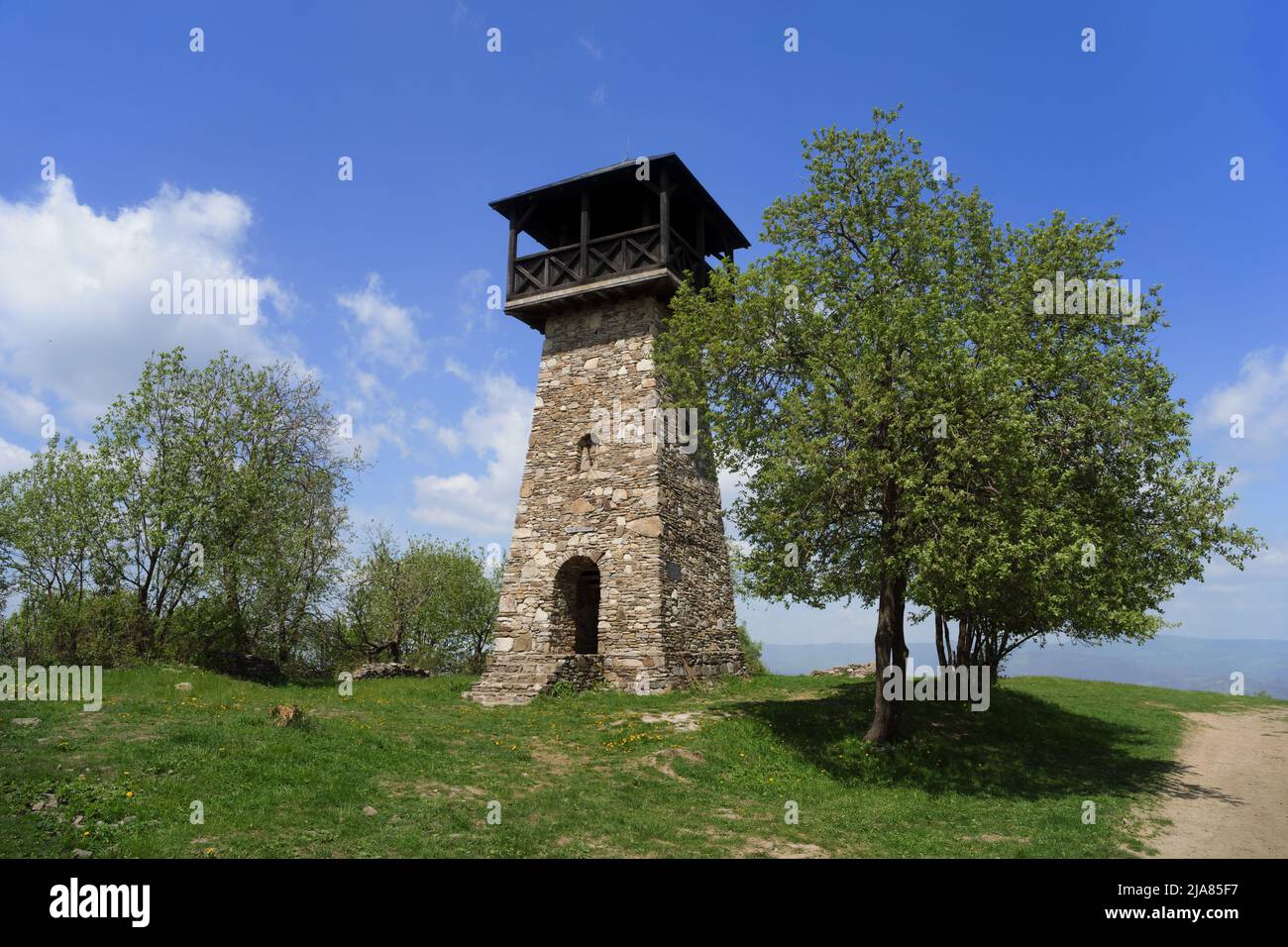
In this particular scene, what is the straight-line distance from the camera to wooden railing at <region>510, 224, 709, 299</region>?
2064 centimetres

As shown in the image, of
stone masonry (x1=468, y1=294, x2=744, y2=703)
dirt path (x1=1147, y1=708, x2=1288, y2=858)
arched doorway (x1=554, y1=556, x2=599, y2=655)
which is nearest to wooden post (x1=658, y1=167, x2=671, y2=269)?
stone masonry (x1=468, y1=294, x2=744, y2=703)

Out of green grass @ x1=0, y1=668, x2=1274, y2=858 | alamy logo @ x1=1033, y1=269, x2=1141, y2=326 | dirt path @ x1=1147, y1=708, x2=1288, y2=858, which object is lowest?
dirt path @ x1=1147, y1=708, x2=1288, y2=858

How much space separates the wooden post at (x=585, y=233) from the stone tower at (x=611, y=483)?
41 millimetres

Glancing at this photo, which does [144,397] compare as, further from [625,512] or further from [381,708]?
[625,512]

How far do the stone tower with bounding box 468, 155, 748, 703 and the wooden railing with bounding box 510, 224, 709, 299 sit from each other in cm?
5

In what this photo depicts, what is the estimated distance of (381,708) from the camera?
15.9 meters

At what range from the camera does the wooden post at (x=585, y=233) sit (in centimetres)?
2111

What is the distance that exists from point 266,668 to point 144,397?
30.1 ft

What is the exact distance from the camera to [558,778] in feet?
37.7

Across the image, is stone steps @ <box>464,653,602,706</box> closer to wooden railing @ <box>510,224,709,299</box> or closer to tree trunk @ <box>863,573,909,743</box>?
tree trunk @ <box>863,573,909,743</box>

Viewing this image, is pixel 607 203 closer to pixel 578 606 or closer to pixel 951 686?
pixel 578 606

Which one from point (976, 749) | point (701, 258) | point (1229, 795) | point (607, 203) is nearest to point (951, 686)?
point (976, 749)
